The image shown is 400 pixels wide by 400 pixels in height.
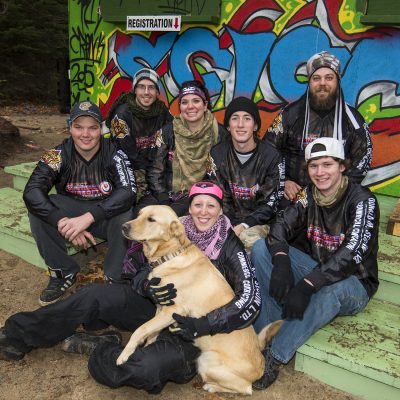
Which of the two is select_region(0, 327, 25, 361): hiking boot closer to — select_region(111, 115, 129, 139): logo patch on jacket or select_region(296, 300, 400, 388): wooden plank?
select_region(296, 300, 400, 388): wooden plank

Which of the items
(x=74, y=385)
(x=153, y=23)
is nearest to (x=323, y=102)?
(x=74, y=385)

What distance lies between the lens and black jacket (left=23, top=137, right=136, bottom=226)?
157 inches

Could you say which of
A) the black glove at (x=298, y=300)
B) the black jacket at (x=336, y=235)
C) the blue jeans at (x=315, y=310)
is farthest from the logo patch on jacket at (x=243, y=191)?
the black glove at (x=298, y=300)

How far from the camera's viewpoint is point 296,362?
10.6 feet

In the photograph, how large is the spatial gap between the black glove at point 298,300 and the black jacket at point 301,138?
1730 millimetres

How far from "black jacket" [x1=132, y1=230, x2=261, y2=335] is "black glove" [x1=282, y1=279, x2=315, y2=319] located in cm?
23

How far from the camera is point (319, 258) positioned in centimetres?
345

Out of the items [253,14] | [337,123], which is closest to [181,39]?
[253,14]

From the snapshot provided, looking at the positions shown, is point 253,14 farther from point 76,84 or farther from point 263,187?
point 76,84

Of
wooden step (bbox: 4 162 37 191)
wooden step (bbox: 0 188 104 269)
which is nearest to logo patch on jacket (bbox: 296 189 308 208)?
wooden step (bbox: 0 188 104 269)

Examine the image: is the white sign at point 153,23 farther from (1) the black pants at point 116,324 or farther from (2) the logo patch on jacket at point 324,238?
(1) the black pants at point 116,324

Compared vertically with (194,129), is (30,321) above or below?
below

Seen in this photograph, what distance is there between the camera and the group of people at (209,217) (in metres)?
2.97

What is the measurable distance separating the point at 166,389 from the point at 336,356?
51.6 inches
